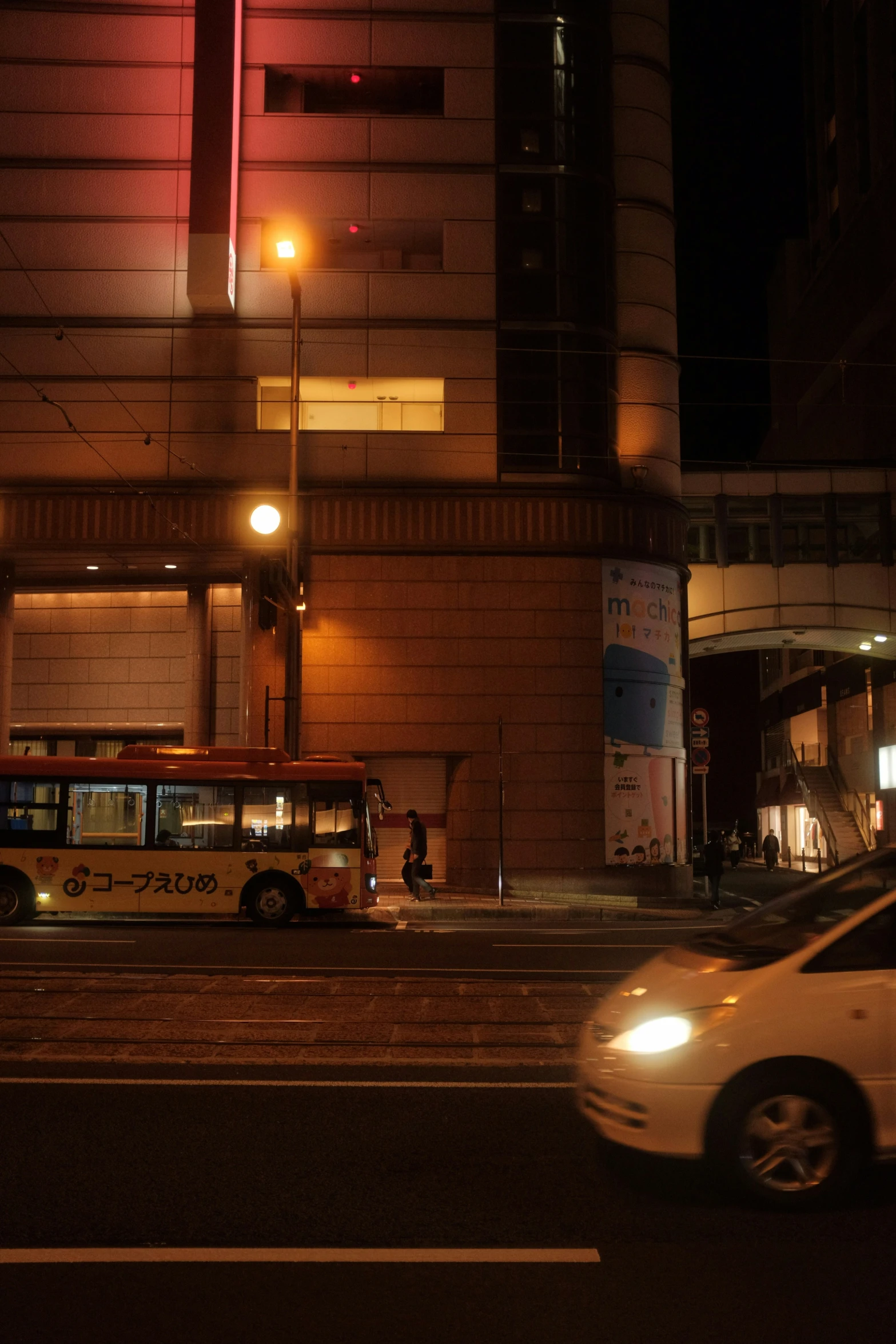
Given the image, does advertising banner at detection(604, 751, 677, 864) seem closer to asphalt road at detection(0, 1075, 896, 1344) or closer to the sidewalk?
the sidewalk

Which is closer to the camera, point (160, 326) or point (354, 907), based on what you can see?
point (354, 907)

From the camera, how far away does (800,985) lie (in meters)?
5.20

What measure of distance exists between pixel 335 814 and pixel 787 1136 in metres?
14.2

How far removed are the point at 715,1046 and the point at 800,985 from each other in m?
0.48

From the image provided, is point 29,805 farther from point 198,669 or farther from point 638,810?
point 638,810

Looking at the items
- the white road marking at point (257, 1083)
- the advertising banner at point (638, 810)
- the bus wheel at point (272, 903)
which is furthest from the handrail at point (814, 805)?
the white road marking at point (257, 1083)

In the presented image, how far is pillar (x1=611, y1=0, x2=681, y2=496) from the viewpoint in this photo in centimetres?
2817

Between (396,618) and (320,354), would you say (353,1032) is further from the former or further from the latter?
(320,354)

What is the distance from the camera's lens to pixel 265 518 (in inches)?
1007

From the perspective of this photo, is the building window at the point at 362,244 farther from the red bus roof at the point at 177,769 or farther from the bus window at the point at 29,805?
the bus window at the point at 29,805

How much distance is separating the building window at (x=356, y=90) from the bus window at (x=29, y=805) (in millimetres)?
17419

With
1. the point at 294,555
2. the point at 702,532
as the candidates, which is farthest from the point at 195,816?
the point at 702,532

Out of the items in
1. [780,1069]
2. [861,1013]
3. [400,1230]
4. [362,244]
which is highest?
[362,244]

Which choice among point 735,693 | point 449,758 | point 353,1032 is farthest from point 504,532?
point 735,693
